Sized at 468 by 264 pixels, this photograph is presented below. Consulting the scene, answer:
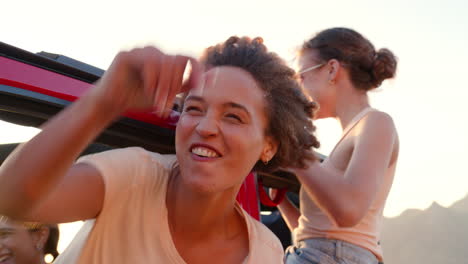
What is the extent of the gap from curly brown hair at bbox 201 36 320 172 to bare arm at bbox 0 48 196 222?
28.2 inches

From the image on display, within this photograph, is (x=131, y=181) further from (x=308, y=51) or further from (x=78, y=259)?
(x=308, y=51)

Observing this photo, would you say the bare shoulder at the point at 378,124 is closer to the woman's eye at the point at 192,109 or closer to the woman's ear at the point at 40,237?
the woman's eye at the point at 192,109

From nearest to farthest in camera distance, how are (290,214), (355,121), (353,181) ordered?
(353,181) → (355,121) → (290,214)

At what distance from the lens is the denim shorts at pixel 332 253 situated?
78.4 inches

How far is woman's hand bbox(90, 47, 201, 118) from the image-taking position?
0.98 m

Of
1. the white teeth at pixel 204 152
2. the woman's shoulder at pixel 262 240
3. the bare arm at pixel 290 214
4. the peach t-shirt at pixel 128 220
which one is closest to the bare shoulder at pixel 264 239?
the woman's shoulder at pixel 262 240

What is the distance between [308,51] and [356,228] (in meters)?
0.93

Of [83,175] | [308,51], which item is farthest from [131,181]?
→ [308,51]

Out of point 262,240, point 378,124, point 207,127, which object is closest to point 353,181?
point 378,124

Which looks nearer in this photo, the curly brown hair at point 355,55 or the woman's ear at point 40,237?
the woman's ear at point 40,237

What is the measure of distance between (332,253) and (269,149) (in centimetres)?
56

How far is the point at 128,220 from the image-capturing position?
1529 mm

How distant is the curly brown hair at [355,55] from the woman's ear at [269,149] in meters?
0.73

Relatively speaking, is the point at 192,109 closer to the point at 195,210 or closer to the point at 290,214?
the point at 195,210
